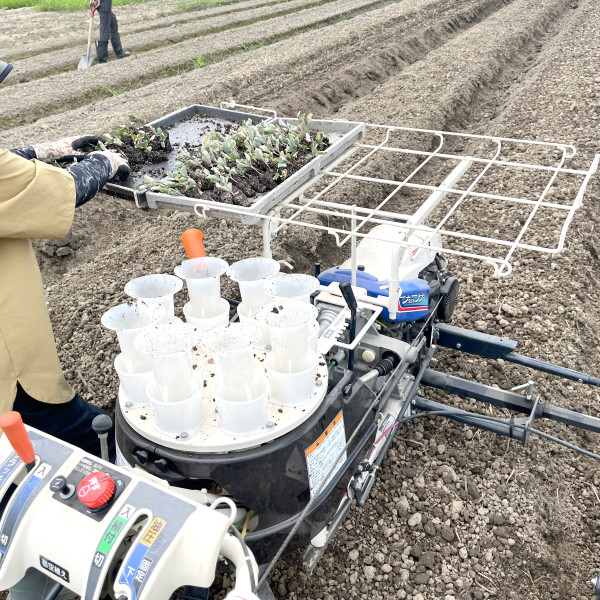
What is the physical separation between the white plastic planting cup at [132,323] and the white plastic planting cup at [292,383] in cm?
37

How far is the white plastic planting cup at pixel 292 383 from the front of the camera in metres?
1.69

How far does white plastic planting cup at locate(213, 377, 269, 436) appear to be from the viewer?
1585mm

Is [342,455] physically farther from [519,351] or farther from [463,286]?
[463,286]

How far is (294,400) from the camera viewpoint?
1.74m

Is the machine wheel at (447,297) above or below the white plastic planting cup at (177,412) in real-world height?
below

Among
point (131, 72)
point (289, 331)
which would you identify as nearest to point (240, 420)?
point (289, 331)

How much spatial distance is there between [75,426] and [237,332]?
3.63 ft

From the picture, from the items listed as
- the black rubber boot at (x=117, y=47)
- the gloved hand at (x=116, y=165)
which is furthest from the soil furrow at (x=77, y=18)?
the gloved hand at (x=116, y=165)

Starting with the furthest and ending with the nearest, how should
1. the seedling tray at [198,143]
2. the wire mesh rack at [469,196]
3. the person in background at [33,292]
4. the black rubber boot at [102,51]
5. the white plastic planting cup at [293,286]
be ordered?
1. the black rubber boot at [102,51]
2. the wire mesh rack at [469,196]
3. the seedling tray at [198,143]
4. the white plastic planting cup at [293,286]
5. the person in background at [33,292]

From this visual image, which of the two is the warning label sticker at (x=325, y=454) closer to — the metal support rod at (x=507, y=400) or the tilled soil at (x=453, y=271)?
the tilled soil at (x=453, y=271)

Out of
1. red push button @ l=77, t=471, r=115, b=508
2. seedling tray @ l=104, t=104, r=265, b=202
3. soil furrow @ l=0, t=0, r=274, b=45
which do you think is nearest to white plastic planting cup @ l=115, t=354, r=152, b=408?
red push button @ l=77, t=471, r=115, b=508

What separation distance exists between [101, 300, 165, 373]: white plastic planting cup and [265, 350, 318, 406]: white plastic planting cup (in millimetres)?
368

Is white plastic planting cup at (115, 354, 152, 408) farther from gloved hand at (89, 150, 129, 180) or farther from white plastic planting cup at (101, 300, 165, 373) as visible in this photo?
gloved hand at (89, 150, 129, 180)

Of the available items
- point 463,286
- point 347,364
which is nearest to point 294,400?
point 347,364
